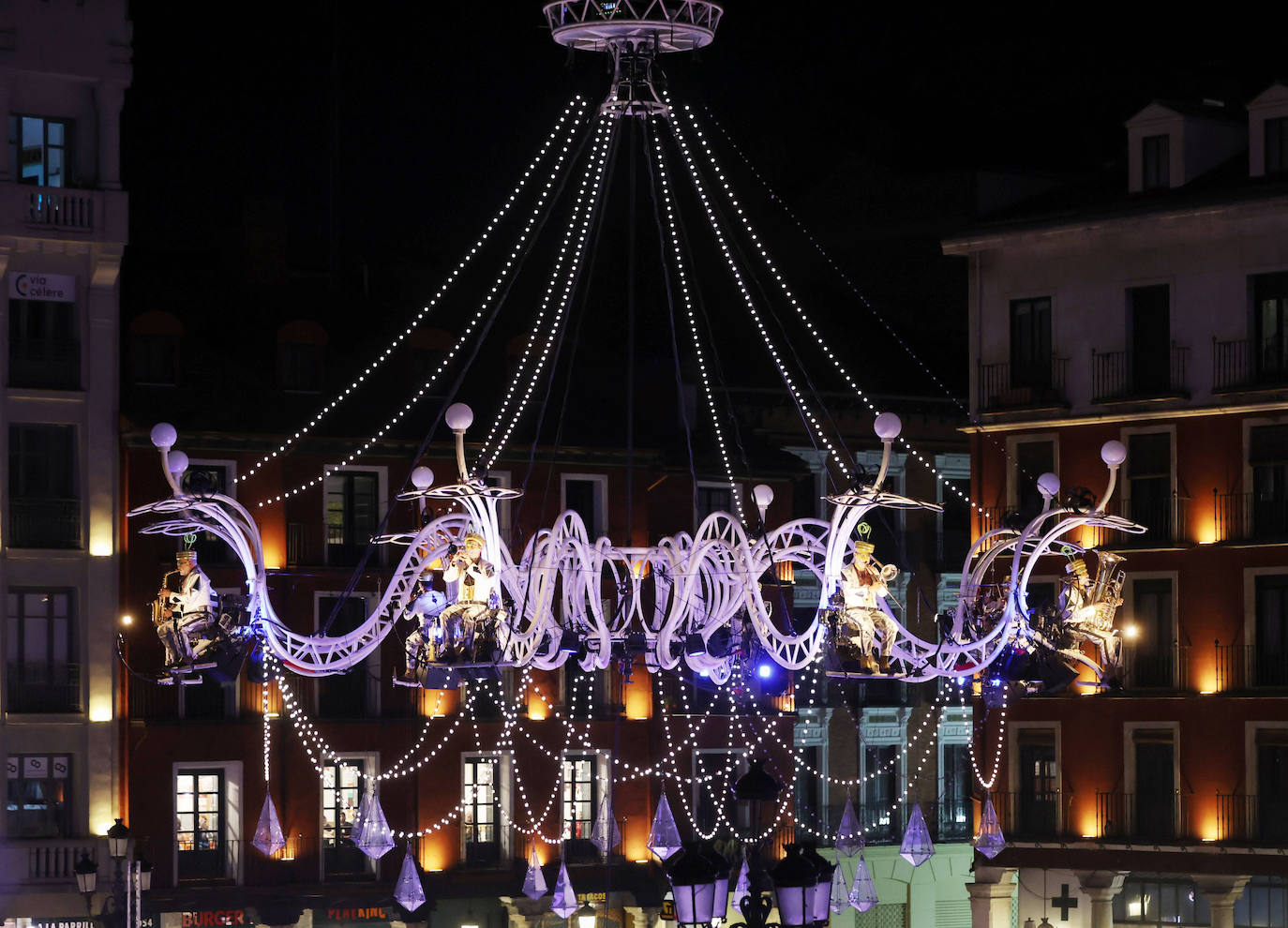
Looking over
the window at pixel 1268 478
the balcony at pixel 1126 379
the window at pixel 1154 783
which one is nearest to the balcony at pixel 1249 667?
the window at pixel 1154 783

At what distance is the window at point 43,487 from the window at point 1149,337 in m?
17.2

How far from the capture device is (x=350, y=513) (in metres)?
52.5

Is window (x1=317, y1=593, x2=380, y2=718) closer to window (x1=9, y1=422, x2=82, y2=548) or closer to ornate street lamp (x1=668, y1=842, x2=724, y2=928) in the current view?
window (x1=9, y1=422, x2=82, y2=548)

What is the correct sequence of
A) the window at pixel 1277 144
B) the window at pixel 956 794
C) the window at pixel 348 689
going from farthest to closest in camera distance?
the window at pixel 956 794
the window at pixel 348 689
the window at pixel 1277 144

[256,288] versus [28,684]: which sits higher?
[256,288]

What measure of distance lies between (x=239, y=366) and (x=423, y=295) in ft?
15.3

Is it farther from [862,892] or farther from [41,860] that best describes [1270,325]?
[41,860]

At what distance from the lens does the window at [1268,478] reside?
47062 mm

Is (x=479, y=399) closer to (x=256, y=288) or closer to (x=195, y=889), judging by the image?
(x=256, y=288)

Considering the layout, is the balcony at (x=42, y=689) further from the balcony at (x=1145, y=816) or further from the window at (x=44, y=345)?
the balcony at (x=1145, y=816)

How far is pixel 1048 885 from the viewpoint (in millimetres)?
49344

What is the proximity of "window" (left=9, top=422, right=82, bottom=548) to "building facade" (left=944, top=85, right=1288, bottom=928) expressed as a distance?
48.6 ft

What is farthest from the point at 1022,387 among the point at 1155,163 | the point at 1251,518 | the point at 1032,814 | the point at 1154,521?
the point at 1032,814

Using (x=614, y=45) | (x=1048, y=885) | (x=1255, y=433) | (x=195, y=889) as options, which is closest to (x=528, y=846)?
(x=195, y=889)
